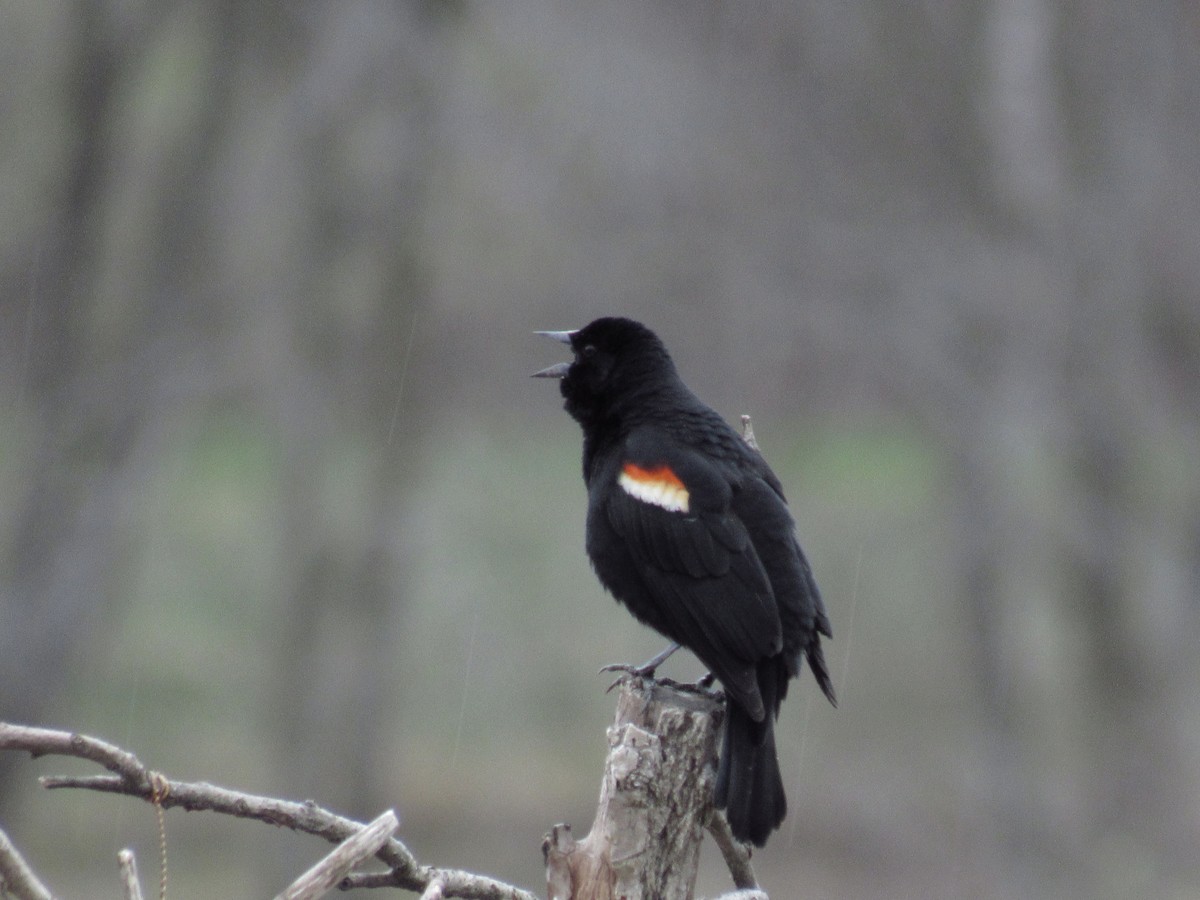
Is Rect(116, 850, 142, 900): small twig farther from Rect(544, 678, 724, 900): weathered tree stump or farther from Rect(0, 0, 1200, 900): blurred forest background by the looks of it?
Rect(0, 0, 1200, 900): blurred forest background

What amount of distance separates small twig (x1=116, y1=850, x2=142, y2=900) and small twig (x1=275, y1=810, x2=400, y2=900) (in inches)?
6.1

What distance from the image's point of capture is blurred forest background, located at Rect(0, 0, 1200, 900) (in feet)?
25.2

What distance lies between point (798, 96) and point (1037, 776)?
419 cm

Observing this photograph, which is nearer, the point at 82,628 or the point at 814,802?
the point at 82,628

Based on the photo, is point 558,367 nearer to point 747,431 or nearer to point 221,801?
point 747,431

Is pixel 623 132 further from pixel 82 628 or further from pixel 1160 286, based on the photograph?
pixel 82 628

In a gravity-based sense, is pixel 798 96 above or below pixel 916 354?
above

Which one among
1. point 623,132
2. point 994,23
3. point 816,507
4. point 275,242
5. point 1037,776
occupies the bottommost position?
point 1037,776

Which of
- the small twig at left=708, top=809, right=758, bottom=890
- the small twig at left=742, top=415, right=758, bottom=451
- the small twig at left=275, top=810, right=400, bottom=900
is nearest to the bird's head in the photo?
the small twig at left=742, top=415, right=758, bottom=451

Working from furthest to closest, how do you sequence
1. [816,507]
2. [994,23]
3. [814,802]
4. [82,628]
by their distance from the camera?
[814,802], [816,507], [994,23], [82,628]

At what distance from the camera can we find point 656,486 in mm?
3457

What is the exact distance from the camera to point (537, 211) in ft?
26.5

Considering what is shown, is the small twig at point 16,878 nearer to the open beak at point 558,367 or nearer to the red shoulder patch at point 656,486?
the red shoulder patch at point 656,486

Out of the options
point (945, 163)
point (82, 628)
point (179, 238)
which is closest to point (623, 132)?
point (945, 163)
